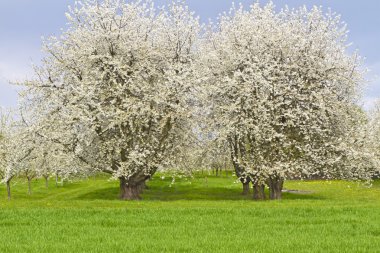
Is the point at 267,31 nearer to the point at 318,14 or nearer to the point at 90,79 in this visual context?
the point at 318,14

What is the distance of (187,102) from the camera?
4459cm

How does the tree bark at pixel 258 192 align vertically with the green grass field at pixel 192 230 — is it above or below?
above

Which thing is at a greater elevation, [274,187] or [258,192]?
[274,187]

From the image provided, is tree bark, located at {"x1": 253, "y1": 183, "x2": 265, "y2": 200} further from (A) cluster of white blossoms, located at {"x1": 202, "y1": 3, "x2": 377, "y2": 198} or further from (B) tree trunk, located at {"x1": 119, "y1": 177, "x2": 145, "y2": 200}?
(B) tree trunk, located at {"x1": 119, "y1": 177, "x2": 145, "y2": 200}

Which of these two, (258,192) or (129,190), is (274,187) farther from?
(129,190)

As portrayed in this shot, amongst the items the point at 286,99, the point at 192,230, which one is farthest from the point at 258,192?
the point at 192,230

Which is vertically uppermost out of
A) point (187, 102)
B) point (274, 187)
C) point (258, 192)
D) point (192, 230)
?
point (187, 102)

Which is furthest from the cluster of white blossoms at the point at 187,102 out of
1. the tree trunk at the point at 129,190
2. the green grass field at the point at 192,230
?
the green grass field at the point at 192,230

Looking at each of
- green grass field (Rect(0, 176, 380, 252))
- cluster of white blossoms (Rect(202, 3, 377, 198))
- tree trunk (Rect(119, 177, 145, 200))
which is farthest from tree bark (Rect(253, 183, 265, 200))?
green grass field (Rect(0, 176, 380, 252))

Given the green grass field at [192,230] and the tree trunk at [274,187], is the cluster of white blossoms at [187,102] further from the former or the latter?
the green grass field at [192,230]

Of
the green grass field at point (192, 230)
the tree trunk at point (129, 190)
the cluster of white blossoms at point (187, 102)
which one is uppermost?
the cluster of white blossoms at point (187, 102)

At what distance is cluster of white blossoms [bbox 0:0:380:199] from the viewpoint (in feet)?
135

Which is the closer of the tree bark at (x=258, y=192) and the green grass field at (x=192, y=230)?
the green grass field at (x=192, y=230)

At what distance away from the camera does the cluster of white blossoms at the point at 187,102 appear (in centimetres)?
4122
